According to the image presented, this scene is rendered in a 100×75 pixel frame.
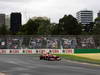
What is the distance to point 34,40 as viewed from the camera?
60.7 m

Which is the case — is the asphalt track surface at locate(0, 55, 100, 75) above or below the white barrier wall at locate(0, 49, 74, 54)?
below

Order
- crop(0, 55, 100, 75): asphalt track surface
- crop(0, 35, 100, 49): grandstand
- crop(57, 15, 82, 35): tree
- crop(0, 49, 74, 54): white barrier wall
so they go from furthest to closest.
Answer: crop(57, 15, 82, 35): tree → crop(0, 35, 100, 49): grandstand → crop(0, 49, 74, 54): white barrier wall → crop(0, 55, 100, 75): asphalt track surface

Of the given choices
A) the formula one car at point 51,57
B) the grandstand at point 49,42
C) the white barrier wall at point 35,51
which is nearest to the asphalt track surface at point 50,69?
the formula one car at point 51,57

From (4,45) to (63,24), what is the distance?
57.4 meters

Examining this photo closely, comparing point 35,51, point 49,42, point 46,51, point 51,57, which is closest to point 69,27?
point 49,42

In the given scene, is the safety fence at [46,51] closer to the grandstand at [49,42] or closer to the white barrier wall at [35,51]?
the white barrier wall at [35,51]

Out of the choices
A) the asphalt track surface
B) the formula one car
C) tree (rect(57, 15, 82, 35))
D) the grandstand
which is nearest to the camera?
the asphalt track surface

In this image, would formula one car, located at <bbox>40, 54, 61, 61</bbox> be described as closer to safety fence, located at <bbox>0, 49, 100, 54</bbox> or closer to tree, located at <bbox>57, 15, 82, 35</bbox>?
safety fence, located at <bbox>0, 49, 100, 54</bbox>

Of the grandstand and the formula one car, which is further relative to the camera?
the grandstand

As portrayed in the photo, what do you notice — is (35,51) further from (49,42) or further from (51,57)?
(51,57)

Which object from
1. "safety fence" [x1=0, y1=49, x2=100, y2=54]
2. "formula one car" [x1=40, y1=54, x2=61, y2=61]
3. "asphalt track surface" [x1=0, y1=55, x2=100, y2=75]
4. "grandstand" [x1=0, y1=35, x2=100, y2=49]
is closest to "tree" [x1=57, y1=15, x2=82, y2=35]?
"grandstand" [x1=0, y1=35, x2=100, y2=49]

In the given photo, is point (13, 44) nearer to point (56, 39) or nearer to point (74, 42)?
point (56, 39)

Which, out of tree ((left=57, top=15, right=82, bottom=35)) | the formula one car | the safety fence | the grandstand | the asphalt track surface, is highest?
tree ((left=57, top=15, right=82, bottom=35))

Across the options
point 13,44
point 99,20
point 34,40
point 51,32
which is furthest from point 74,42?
point 99,20
